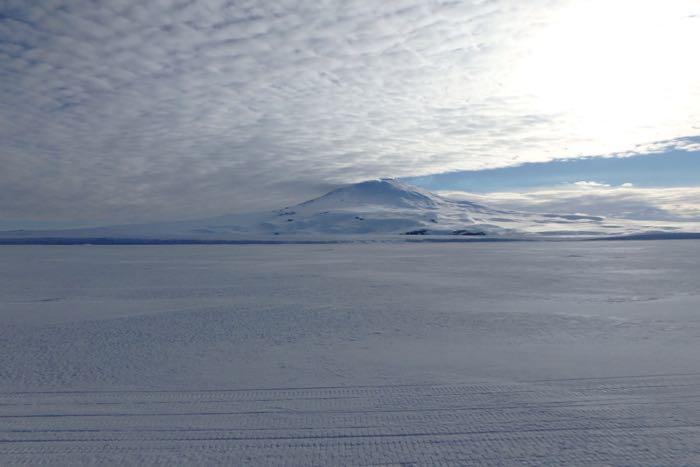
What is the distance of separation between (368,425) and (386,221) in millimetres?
93587

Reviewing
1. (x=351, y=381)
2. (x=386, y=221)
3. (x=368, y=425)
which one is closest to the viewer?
(x=368, y=425)

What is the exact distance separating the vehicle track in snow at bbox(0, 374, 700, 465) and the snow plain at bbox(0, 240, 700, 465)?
1cm

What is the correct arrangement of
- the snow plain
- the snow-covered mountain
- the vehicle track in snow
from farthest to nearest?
the snow-covered mountain → the snow plain → the vehicle track in snow

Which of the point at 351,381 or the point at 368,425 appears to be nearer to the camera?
the point at 368,425

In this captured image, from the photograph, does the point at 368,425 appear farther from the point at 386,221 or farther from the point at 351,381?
the point at 386,221

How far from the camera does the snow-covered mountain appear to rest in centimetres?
8512

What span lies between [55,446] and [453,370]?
315 centimetres

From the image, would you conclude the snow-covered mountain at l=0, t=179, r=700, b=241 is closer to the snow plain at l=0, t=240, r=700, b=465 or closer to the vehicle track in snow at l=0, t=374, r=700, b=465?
the snow plain at l=0, t=240, r=700, b=465

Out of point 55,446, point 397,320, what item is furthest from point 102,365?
point 397,320

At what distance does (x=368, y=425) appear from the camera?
11.7 ft

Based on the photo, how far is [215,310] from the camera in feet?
27.5

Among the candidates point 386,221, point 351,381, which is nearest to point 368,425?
point 351,381

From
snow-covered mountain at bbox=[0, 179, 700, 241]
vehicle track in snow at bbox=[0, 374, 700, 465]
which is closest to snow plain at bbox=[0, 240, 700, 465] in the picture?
vehicle track in snow at bbox=[0, 374, 700, 465]

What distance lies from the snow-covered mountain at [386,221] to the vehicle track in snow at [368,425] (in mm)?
74801
